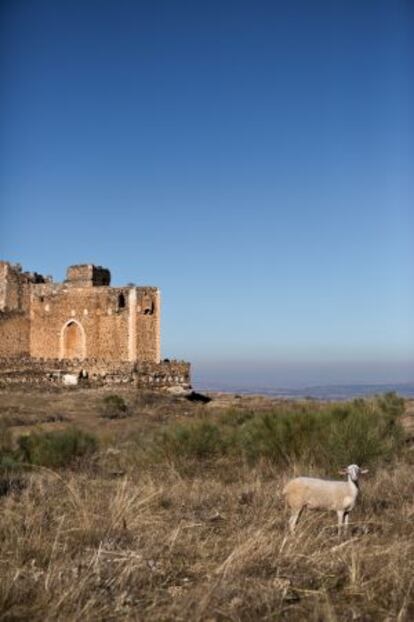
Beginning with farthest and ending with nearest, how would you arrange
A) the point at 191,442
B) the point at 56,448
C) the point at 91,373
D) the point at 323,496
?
the point at 91,373
the point at 56,448
the point at 191,442
the point at 323,496

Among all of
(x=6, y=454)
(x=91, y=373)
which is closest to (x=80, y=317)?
(x=91, y=373)

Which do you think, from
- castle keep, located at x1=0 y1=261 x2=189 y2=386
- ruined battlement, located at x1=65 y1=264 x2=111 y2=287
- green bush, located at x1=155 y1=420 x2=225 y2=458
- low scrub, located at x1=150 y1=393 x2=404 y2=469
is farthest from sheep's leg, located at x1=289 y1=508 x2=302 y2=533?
ruined battlement, located at x1=65 y1=264 x2=111 y2=287

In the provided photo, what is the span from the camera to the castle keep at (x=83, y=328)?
3391 cm

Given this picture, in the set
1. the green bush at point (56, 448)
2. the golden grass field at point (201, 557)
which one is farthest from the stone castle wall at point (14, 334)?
the golden grass field at point (201, 557)

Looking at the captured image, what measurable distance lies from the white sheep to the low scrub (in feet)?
13.1

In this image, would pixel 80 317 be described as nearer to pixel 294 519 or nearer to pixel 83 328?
pixel 83 328

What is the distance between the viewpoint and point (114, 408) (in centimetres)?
2398

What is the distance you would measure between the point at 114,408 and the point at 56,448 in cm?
1101

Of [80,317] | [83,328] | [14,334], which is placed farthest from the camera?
[14,334]

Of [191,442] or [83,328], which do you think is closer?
[191,442]

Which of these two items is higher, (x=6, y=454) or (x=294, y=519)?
(x=294, y=519)

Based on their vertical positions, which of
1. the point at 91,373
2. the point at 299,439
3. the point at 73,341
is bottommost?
the point at 299,439

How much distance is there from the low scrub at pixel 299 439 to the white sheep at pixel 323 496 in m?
3.99

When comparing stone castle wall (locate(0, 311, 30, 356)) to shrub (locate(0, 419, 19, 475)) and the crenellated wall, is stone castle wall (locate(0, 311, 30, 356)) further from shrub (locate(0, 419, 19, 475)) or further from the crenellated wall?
shrub (locate(0, 419, 19, 475))
